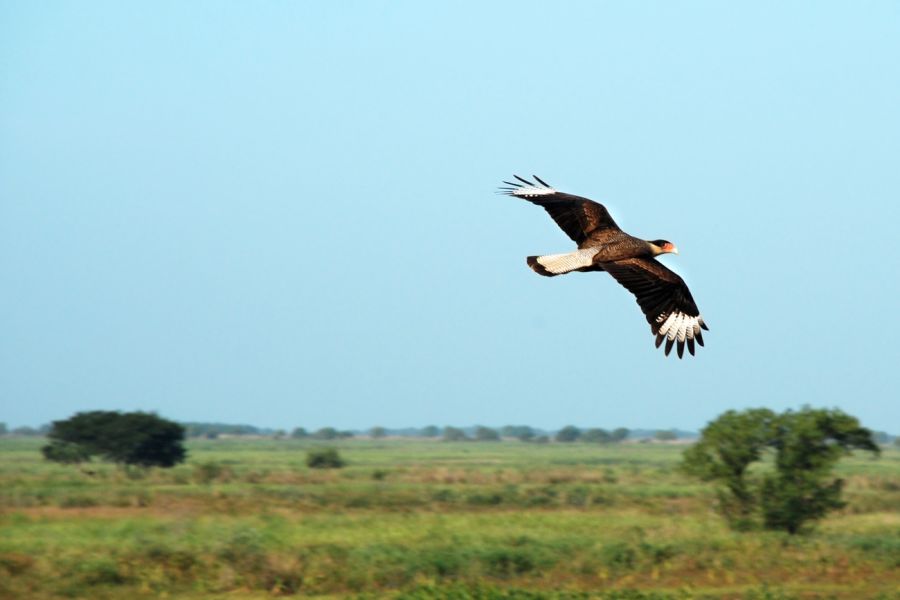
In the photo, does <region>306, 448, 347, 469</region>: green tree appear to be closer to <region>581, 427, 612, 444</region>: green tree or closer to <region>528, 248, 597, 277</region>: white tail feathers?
<region>528, 248, 597, 277</region>: white tail feathers

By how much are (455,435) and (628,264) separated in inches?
6525

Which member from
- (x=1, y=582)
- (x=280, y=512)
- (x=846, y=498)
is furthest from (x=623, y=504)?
(x=1, y=582)

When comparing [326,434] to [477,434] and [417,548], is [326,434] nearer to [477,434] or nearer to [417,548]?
[477,434]

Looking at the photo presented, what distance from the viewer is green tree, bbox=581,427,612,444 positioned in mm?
158500

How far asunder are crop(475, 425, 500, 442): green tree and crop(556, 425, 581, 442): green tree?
1774cm

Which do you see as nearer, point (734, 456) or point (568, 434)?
point (734, 456)

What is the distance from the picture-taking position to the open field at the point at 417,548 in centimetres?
2312

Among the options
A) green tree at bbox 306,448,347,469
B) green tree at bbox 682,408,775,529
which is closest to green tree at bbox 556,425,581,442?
green tree at bbox 306,448,347,469

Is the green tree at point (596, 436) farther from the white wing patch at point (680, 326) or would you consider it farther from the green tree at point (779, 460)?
the white wing patch at point (680, 326)

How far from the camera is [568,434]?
160875 mm

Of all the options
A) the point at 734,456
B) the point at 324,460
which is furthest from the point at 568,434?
the point at 734,456

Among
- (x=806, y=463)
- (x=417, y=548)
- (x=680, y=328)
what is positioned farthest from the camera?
(x=806, y=463)

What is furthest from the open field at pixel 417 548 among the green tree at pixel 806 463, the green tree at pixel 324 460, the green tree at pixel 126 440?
the green tree at pixel 324 460

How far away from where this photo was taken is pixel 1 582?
22375 mm
